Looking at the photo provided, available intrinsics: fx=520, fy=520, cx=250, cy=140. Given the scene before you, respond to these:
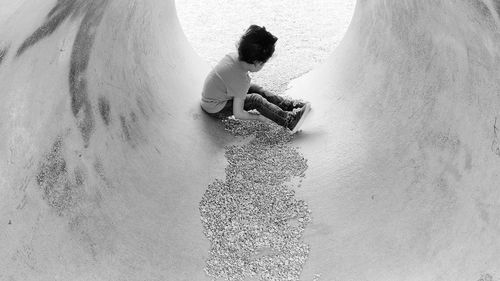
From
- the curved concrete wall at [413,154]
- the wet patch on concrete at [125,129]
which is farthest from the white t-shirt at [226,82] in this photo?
the wet patch on concrete at [125,129]

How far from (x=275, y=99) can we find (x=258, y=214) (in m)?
0.89

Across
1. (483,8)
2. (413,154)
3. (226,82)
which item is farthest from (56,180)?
(483,8)

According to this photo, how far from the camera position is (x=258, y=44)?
2764 millimetres

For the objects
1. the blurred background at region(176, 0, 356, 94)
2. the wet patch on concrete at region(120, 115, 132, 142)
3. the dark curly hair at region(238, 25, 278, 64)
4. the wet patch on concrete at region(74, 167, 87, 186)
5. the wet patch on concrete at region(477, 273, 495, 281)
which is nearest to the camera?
the wet patch on concrete at region(477, 273, 495, 281)

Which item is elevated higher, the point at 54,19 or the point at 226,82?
the point at 54,19

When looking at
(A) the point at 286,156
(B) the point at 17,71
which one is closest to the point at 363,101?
(A) the point at 286,156

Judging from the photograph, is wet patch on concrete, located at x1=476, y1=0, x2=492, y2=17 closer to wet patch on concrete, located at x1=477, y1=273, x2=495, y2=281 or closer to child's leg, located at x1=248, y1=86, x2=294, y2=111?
wet patch on concrete, located at x1=477, y1=273, x2=495, y2=281

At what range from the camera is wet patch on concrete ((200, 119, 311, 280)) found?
2.40m

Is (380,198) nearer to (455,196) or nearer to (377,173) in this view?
(377,173)

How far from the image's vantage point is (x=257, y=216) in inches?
104

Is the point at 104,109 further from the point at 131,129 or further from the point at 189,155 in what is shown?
the point at 189,155

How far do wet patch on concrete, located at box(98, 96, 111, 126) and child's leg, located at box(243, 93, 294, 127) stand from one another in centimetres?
97

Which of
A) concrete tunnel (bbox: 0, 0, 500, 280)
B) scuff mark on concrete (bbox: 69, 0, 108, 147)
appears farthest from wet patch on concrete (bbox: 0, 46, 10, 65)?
scuff mark on concrete (bbox: 69, 0, 108, 147)

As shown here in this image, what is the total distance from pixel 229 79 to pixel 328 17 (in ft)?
7.15
